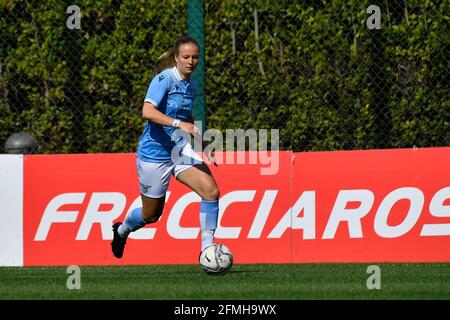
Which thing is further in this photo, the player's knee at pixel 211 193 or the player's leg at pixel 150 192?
the player's leg at pixel 150 192

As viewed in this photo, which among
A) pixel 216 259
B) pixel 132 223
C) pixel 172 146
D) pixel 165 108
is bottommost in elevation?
pixel 216 259

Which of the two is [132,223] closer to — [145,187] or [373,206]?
[145,187]

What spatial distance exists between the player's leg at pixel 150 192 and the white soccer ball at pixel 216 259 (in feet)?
3.11

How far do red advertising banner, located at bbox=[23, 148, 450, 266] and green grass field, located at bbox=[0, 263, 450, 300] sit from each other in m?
0.36

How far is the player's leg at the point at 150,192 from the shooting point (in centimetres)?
978

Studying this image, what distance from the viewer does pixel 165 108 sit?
31.6 feet

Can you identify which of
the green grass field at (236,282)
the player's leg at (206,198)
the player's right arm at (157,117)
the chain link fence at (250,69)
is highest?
the chain link fence at (250,69)

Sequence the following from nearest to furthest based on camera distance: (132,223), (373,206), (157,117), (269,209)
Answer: (157,117) < (132,223) < (373,206) < (269,209)

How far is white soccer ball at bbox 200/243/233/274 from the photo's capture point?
9.12m

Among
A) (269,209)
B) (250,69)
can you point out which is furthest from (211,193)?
(250,69)

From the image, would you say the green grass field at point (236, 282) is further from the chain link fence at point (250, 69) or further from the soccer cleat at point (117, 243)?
the chain link fence at point (250, 69)

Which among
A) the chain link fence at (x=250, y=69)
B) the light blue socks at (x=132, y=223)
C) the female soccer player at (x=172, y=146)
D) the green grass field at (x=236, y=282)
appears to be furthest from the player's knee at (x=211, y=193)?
the chain link fence at (x=250, y=69)

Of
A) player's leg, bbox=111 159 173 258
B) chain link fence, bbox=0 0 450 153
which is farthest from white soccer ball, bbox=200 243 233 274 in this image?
chain link fence, bbox=0 0 450 153

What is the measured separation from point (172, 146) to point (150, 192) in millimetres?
477
